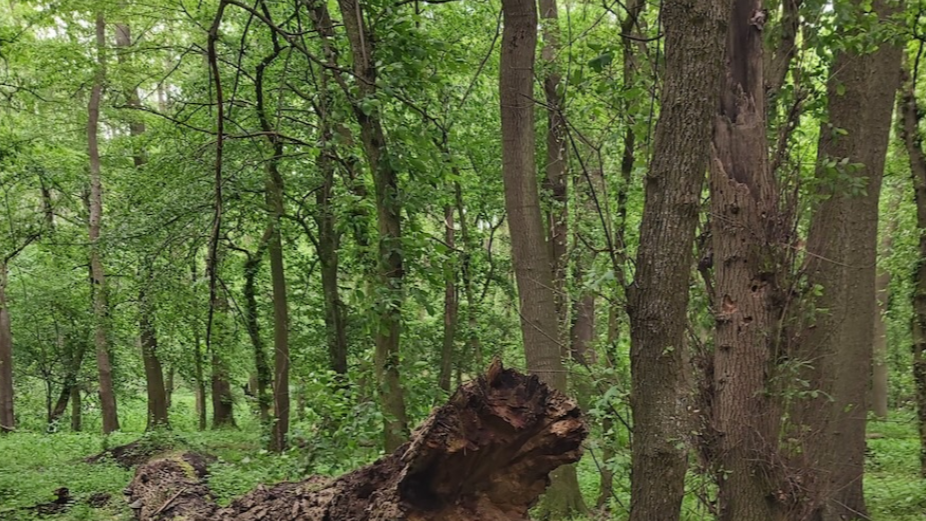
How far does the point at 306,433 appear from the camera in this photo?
228 inches

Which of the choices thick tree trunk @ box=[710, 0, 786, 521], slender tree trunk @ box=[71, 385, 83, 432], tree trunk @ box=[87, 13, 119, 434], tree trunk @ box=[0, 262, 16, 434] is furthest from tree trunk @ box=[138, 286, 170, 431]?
thick tree trunk @ box=[710, 0, 786, 521]

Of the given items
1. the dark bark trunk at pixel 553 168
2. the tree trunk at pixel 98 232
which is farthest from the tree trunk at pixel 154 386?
the dark bark trunk at pixel 553 168

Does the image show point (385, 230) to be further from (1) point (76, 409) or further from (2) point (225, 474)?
(1) point (76, 409)

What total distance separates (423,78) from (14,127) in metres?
9.18

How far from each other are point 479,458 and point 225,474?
5914mm

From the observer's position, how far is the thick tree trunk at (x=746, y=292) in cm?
437

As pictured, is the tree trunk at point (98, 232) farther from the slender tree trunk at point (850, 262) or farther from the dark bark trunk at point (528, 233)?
the slender tree trunk at point (850, 262)

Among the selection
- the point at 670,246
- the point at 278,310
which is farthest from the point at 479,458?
the point at 278,310

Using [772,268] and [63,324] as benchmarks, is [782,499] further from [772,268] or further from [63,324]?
[63,324]

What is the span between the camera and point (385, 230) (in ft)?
16.8

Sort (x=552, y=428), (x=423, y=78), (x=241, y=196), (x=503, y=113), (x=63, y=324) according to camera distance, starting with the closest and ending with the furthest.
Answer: (x=552, y=428)
(x=423, y=78)
(x=503, y=113)
(x=241, y=196)
(x=63, y=324)

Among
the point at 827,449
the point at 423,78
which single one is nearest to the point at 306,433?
the point at 423,78

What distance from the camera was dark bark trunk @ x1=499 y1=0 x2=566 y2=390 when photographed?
221 inches

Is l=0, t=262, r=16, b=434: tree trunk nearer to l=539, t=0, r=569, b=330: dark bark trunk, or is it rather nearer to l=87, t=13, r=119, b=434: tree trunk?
l=87, t=13, r=119, b=434: tree trunk
